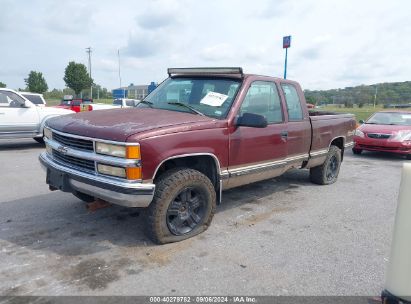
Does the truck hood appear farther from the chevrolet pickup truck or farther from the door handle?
the door handle

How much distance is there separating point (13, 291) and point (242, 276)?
189cm

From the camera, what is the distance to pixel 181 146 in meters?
3.59

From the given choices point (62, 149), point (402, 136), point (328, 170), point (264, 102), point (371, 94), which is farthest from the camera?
point (371, 94)

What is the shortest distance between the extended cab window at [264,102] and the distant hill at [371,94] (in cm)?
3943

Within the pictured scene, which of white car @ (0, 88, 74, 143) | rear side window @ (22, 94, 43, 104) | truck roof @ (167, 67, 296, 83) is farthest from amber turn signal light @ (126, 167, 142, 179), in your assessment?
rear side window @ (22, 94, 43, 104)

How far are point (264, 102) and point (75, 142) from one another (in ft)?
8.22

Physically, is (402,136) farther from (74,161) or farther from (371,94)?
(371,94)

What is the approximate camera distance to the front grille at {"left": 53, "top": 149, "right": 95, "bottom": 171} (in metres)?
3.57

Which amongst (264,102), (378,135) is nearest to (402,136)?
(378,135)

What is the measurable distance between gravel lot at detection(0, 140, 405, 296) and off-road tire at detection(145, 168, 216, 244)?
0.12 m

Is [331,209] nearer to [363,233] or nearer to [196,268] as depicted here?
[363,233]

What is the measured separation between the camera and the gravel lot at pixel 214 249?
2.97m

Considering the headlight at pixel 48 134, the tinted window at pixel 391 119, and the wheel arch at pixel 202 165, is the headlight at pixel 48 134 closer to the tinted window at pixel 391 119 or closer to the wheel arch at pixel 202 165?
the wheel arch at pixel 202 165

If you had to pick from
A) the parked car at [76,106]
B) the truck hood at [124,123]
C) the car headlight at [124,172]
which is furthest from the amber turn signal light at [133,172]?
the parked car at [76,106]
